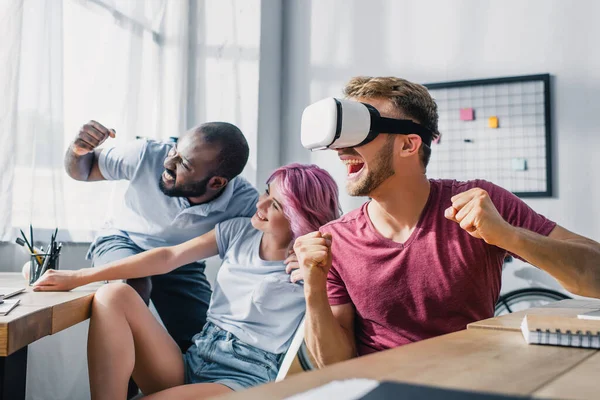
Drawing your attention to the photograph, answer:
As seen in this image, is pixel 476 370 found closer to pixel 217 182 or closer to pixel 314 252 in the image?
pixel 314 252

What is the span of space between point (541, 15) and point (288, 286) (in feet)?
8.58

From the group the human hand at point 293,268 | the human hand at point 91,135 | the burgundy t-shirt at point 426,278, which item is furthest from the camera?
the human hand at point 91,135

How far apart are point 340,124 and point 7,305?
2.58 feet

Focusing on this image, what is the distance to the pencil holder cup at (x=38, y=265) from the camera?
5.86 feet

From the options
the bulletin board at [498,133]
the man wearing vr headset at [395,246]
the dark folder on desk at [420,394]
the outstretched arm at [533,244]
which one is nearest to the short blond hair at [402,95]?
the man wearing vr headset at [395,246]

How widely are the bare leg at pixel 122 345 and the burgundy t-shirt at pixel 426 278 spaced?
1.72 ft

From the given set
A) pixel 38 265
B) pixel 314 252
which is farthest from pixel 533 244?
pixel 38 265

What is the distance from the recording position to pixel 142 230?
244 cm

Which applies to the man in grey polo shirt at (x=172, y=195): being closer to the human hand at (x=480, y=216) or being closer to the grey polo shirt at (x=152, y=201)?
the grey polo shirt at (x=152, y=201)

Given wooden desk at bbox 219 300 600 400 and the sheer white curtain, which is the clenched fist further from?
the sheer white curtain

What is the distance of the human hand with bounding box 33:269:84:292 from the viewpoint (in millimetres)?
1667

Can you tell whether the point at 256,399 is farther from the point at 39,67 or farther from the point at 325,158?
the point at 325,158

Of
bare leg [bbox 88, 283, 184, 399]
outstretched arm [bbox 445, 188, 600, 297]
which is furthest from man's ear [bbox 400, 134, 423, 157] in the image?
bare leg [bbox 88, 283, 184, 399]

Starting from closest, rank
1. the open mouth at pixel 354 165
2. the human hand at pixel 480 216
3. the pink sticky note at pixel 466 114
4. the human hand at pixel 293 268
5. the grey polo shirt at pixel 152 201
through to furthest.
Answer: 1. the human hand at pixel 480 216
2. the open mouth at pixel 354 165
3. the human hand at pixel 293 268
4. the grey polo shirt at pixel 152 201
5. the pink sticky note at pixel 466 114
